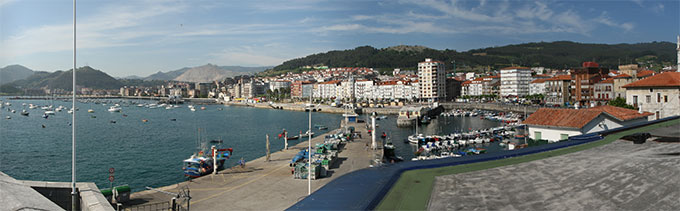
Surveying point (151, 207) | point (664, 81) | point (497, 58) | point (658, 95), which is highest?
point (497, 58)

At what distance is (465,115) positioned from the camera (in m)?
54.8

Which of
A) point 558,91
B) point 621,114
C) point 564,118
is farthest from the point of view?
point 558,91

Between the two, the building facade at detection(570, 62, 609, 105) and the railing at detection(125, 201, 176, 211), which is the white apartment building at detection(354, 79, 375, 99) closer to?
the building facade at detection(570, 62, 609, 105)

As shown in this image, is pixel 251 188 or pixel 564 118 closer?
pixel 251 188

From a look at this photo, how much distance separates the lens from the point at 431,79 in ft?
251

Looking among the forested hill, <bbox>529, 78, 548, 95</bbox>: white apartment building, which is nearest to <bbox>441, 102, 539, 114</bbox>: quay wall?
<bbox>529, 78, 548, 95</bbox>: white apartment building

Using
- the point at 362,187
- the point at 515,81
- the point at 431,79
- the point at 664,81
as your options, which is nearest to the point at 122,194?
the point at 362,187

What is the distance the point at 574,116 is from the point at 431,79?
6332 cm

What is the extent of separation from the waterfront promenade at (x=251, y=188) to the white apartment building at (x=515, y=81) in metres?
68.4

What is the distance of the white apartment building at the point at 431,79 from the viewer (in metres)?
76.4

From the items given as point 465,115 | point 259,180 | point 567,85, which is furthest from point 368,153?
point 567,85

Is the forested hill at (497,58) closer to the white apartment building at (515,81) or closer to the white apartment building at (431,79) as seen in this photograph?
the white apartment building at (515,81)

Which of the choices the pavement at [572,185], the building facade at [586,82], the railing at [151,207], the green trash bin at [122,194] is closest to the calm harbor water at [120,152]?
the green trash bin at [122,194]

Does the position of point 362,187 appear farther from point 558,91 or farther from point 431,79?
point 431,79
